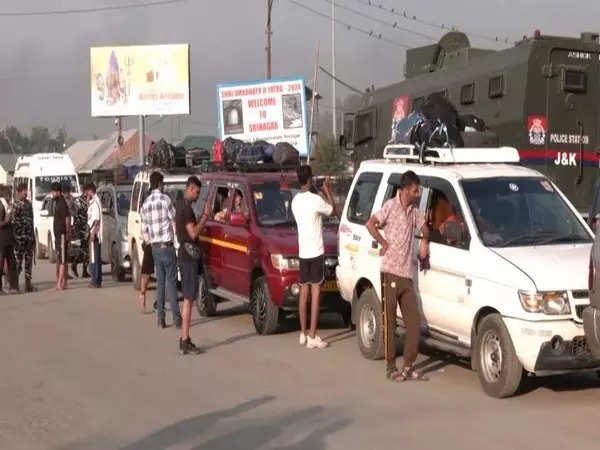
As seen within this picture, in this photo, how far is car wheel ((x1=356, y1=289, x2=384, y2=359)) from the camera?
1027 centimetres

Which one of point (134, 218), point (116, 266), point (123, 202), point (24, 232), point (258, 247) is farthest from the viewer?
point (123, 202)

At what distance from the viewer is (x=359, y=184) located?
36.6 feet

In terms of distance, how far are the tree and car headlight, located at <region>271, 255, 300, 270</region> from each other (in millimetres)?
39701

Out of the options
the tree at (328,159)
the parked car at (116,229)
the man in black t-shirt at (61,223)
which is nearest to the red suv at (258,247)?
the man in black t-shirt at (61,223)

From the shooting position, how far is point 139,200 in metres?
18.0

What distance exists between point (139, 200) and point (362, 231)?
816 cm

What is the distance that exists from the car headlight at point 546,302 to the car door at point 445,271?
0.81m

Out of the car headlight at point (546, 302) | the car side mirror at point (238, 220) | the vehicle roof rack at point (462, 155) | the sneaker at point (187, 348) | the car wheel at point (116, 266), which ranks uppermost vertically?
the vehicle roof rack at point (462, 155)

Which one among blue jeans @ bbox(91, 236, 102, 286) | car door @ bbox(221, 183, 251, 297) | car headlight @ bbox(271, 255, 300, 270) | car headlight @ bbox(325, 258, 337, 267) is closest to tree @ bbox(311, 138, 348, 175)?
blue jeans @ bbox(91, 236, 102, 286)

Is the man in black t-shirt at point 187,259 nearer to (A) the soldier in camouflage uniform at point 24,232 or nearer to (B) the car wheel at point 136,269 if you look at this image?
(B) the car wheel at point 136,269

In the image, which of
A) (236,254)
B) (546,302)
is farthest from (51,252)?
(546,302)

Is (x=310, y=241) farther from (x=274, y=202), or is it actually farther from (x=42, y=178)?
(x=42, y=178)

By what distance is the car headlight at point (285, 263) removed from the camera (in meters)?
11.8

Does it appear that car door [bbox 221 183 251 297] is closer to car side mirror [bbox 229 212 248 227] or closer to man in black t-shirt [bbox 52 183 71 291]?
car side mirror [bbox 229 212 248 227]
